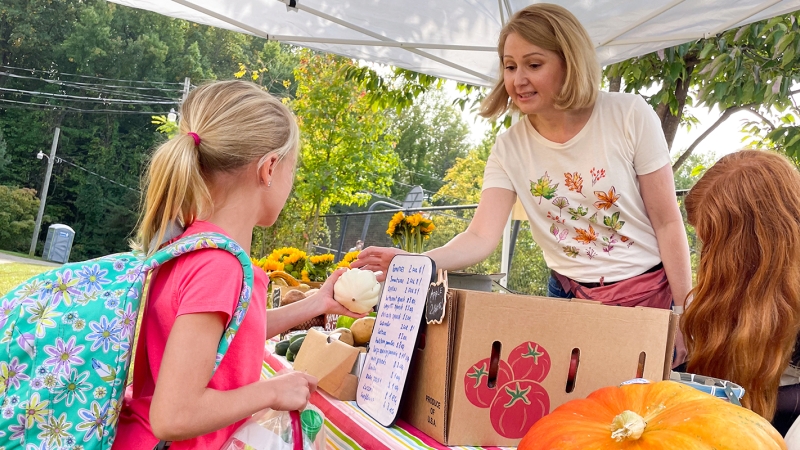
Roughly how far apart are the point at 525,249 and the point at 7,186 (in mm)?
28793

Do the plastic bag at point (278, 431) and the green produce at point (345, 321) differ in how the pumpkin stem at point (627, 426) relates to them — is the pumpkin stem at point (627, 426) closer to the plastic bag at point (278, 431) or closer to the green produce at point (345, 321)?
the plastic bag at point (278, 431)

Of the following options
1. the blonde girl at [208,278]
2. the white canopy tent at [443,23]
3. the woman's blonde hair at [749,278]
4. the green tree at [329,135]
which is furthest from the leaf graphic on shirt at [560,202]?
the green tree at [329,135]

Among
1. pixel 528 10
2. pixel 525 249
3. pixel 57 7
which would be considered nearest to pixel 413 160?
pixel 57 7

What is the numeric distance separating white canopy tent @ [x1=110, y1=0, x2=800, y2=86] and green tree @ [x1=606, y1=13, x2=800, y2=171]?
553 millimetres

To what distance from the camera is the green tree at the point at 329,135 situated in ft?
36.1

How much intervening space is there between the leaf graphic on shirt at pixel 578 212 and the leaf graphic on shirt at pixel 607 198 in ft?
0.14

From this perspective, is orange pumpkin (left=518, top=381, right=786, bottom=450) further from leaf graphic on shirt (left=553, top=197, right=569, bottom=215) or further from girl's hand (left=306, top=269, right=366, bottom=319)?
leaf graphic on shirt (left=553, top=197, right=569, bottom=215)

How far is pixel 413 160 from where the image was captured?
47.4 meters

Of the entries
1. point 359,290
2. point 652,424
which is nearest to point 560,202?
point 359,290

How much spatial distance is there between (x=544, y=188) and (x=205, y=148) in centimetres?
122

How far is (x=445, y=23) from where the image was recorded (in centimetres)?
419

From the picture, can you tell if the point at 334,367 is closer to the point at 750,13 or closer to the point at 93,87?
the point at 750,13

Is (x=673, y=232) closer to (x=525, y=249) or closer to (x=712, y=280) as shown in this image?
(x=712, y=280)

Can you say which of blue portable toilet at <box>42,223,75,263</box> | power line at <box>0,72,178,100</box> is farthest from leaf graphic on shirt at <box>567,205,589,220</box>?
power line at <box>0,72,178,100</box>
